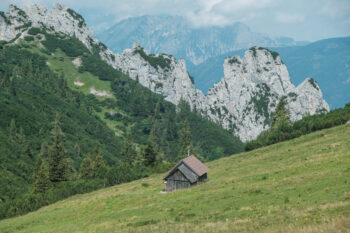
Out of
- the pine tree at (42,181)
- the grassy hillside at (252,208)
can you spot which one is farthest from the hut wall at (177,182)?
the pine tree at (42,181)

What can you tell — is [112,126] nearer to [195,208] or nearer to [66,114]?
[66,114]

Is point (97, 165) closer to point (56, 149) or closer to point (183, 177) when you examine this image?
point (56, 149)

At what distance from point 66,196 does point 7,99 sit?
74.8 meters

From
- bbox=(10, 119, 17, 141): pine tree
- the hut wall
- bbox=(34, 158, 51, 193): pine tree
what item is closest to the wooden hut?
the hut wall

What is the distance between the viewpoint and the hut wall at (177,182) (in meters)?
55.2

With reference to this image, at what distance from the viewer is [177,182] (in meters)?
55.4

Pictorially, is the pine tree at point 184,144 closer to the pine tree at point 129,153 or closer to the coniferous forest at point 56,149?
the coniferous forest at point 56,149

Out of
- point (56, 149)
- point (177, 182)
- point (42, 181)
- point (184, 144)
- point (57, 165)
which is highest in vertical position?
point (184, 144)

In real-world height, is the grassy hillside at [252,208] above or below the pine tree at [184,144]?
below

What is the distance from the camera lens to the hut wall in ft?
181

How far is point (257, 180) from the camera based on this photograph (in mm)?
42844

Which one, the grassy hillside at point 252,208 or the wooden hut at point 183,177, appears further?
the wooden hut at point 183,177

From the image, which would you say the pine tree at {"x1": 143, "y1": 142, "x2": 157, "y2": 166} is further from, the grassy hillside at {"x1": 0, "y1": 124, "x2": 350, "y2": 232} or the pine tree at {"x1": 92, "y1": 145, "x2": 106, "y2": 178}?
the grassy hillside at {"x1": 0, "y1": 124, "x2": 350, "y2": 232}

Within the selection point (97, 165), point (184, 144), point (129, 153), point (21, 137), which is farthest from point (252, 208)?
point (21, 137)
